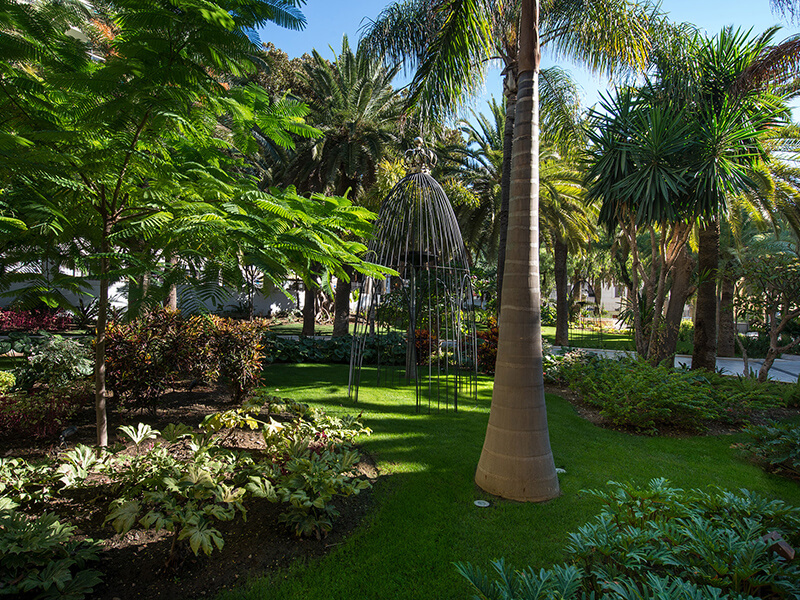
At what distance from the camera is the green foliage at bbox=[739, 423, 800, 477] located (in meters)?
4.88

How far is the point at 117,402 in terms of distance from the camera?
17.9ft

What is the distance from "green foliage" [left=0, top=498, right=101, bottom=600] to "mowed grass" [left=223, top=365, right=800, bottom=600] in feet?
2.68

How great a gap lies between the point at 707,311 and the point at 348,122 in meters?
11.0

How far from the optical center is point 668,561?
6.30 ft

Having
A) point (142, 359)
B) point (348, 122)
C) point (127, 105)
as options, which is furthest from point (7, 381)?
point (348, 122)

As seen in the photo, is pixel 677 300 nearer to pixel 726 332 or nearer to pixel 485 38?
pixel 485 38

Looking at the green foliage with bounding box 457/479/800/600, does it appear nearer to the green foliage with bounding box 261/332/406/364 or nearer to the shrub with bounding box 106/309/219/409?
the shrub with bounding box 106/309/219/409

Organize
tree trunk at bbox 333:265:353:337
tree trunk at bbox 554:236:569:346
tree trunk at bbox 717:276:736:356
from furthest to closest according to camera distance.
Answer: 1. tree trunk at bbox 717:276:736:356
2. tree trunk at bbox 554:236:569:346
3. tree trunk at bbox 333:265:353:337

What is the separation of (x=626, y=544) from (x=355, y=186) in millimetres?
14201

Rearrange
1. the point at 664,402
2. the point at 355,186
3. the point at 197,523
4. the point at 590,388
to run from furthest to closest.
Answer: the point at 355,186 → the point at 590,388 → the point at 664,402 → the point at 197,523

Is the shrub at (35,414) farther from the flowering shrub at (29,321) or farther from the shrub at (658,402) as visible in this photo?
the flowering shrub at (29,321)

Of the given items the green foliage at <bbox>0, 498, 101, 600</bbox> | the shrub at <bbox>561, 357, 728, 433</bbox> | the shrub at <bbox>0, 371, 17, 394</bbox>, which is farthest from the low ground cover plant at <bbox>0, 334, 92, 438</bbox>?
the shrub at <bbox>561, 357, 728, 433</bbox>

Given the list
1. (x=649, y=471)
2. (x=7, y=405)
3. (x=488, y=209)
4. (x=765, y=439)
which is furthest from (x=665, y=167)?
(x=7, y=405)

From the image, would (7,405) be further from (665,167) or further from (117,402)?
(665,167)
